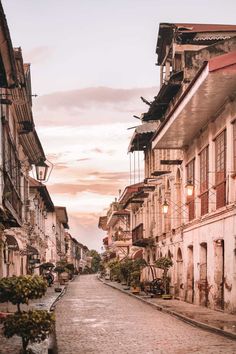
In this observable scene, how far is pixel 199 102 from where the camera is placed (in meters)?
21.4

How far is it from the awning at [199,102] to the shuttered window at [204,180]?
3.46 ft

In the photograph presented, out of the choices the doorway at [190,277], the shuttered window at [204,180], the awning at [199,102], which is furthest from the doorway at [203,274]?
the awning at [199,102]

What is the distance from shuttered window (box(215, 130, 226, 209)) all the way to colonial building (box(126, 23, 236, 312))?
0.03m

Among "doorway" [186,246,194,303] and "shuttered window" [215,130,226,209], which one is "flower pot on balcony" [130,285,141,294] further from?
"shuttered window" [215,130,226,209]

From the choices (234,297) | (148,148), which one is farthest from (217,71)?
(148,148)

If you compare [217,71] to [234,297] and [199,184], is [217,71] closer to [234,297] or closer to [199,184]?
[234,297]

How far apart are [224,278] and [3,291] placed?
11901 mm

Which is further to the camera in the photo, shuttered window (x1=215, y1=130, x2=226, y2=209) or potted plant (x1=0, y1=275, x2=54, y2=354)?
shuttered window (x1=215, y1=130, x2=226, y2=209)

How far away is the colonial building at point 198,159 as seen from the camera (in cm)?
2069

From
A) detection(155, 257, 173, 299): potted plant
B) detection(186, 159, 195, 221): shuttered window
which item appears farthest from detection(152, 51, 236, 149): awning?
detection(155, 257, 173, 299): potted plant

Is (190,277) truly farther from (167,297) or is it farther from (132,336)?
(132,336)

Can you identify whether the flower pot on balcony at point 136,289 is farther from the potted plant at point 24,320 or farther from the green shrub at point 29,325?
the green shrub at point 29,325

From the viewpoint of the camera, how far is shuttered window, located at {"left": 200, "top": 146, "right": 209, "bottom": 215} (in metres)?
25.0

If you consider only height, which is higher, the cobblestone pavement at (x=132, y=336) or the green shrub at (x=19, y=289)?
the green shrub at (x=19, y=289)
